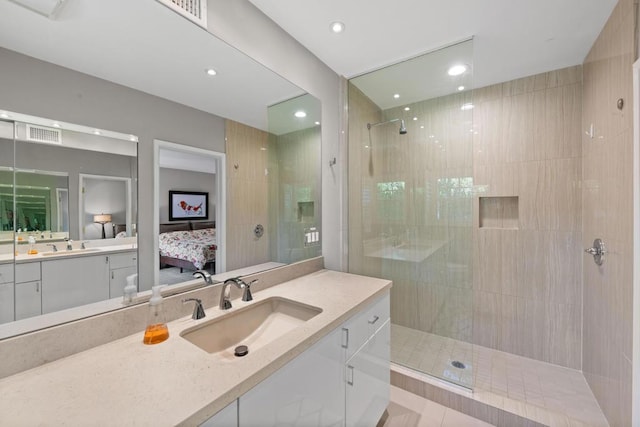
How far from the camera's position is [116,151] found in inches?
38.8

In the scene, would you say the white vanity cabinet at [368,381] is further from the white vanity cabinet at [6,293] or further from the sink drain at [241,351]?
the white vanity cabinet at [6,293]

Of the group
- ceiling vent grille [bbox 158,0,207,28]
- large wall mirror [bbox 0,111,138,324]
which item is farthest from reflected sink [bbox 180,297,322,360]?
ceiling vent grille [bbox 158,0,207,28]

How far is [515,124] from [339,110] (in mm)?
1531

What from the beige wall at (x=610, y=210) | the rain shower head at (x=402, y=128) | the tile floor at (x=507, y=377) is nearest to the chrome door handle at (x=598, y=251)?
the beige wall at (x=610, y=210)

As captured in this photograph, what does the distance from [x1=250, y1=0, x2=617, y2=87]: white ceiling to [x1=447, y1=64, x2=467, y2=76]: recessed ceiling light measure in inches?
4.7

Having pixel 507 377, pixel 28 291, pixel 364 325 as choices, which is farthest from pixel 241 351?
pixel 507 377

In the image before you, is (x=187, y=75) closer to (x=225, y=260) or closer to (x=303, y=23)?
(x=303, y=23)

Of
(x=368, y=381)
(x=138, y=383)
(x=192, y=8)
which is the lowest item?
(x=368, y=381)

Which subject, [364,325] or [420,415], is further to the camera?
[420,415]

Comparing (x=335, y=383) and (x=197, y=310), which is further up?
(x=197, y=310)

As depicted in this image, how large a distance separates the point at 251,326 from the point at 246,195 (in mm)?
702

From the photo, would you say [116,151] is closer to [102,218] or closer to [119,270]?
[102,218]

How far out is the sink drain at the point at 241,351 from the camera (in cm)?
108

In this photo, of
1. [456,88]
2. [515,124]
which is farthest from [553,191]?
[456,88]
